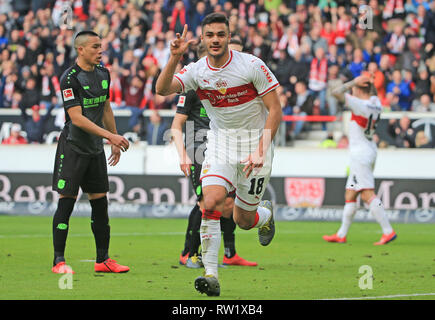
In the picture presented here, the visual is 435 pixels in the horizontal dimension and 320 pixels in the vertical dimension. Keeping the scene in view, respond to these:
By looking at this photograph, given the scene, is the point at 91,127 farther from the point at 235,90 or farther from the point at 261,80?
the point at 261,80

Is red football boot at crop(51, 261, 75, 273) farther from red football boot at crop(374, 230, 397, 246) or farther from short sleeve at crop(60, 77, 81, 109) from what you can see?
red football boot at crop(374, 230, 397, 246)

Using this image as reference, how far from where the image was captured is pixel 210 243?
7785 mm

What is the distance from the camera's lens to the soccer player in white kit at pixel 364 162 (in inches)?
527

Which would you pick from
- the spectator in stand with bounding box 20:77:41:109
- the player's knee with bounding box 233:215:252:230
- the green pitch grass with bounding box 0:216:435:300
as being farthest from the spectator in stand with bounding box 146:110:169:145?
the player's knee with bounding box 233:215:252:230

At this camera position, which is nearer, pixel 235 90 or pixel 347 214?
pixel 235 90

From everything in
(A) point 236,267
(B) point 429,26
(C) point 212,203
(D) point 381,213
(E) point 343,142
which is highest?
(B) point 429,26

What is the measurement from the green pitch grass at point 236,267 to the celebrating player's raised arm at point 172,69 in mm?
1867

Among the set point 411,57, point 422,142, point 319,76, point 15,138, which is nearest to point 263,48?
point 319,76

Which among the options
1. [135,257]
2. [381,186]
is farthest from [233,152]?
[381,186]

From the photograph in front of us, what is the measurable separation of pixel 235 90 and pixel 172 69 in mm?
680

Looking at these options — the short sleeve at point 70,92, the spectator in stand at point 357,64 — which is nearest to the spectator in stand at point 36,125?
the spectator in stand at point 357,64

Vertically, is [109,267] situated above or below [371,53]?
below
